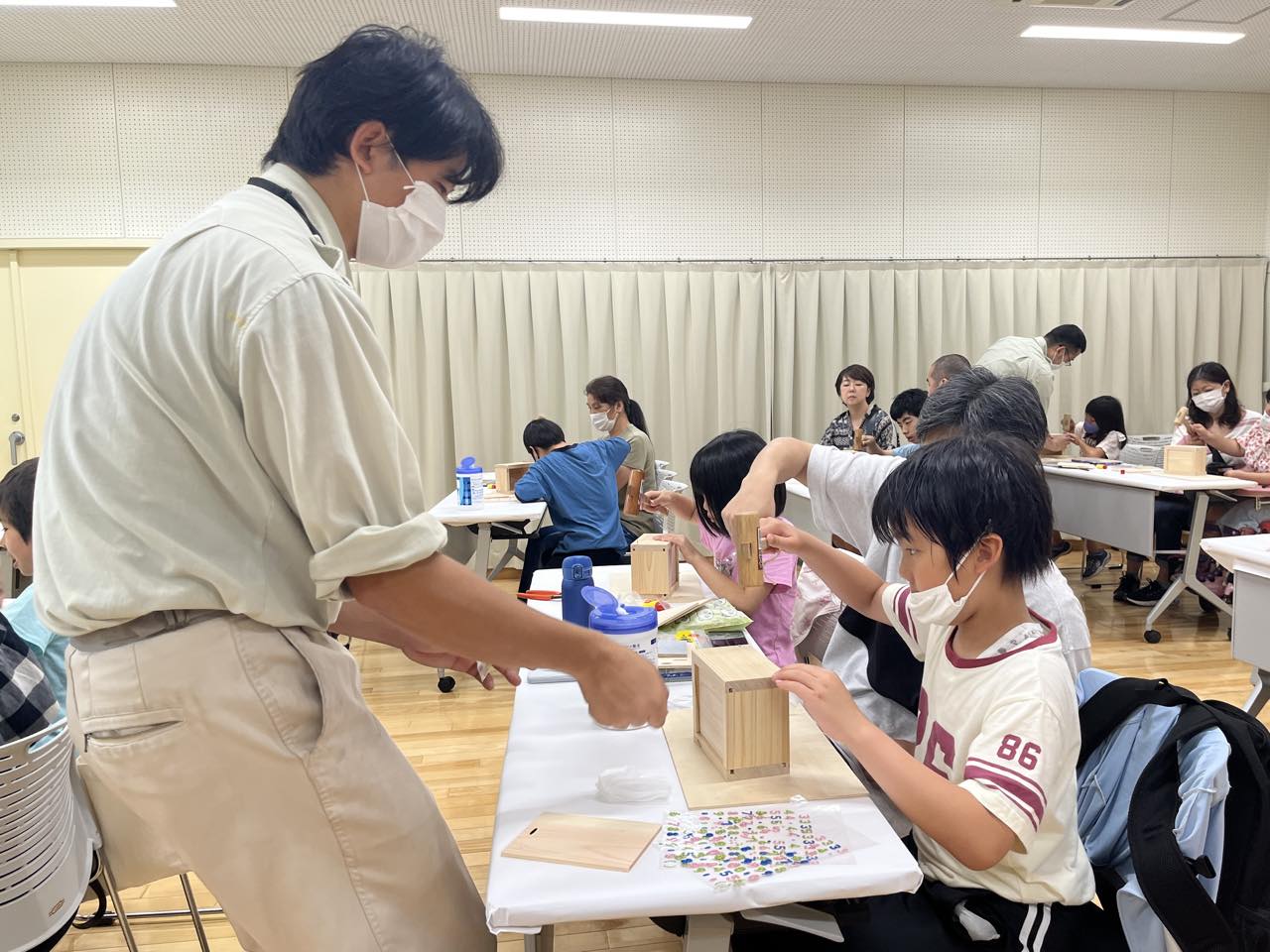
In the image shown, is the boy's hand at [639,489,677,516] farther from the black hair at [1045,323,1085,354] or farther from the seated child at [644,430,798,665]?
the black hair at [1045,323,1085,354]

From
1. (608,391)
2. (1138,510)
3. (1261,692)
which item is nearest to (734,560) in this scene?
(1261,692)

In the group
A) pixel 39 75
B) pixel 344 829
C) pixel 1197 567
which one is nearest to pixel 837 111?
pixel 1197 567

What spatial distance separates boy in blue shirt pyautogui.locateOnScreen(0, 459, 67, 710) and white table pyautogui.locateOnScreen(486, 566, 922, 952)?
1.17m

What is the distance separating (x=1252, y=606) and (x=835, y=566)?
5.49 feet

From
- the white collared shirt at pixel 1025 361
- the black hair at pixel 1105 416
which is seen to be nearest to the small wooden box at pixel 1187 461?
the white collared shirt at pixel 1025 361

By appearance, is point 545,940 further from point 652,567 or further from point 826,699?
point 652,567

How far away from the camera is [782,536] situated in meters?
1.63

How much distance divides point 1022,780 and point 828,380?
5.53 m

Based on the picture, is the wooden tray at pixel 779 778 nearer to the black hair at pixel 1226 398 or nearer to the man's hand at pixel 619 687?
the man's hand at pixel 619 687

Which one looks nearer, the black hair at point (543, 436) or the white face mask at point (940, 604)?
the white face mask at point (940, 604)

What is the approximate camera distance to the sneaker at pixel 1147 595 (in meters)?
4.88

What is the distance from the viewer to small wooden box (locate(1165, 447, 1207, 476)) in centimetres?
441

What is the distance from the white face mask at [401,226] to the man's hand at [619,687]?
0.58 meters

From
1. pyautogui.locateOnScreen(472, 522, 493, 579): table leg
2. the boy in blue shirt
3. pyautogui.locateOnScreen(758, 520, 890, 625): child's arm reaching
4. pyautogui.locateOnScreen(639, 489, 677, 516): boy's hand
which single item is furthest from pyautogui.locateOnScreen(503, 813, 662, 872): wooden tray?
pyautogui.locateOnScreen(472, 522, 493, 579): table leg
